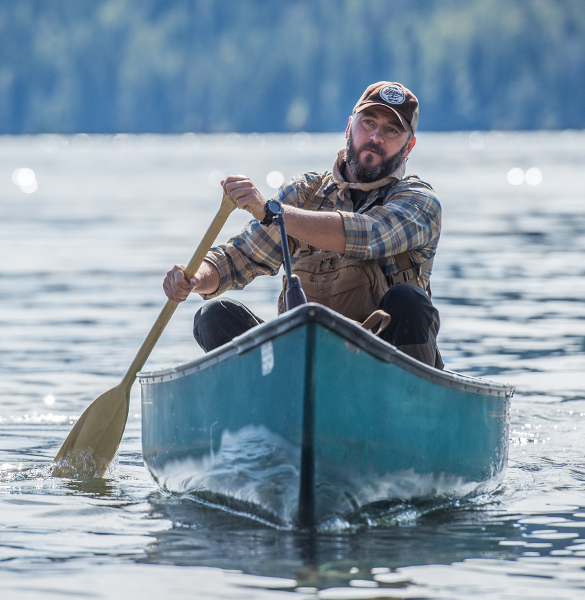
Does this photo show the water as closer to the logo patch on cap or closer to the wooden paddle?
the wooden paddle

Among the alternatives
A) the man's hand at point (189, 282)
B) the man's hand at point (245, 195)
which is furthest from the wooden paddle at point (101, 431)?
the man's hand at point (245, 195)

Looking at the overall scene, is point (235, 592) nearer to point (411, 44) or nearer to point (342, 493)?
point (342, 493)

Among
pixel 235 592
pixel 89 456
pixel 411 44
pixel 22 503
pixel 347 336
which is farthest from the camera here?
pixel 411 44

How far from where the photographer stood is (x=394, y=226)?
5195 mm

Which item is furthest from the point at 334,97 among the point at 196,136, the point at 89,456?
the point at 89,456

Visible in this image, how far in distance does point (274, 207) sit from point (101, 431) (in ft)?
6.40

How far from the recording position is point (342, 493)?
4.63 metres

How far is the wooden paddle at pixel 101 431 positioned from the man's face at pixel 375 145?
1.18m

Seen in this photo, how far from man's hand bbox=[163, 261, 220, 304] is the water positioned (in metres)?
0.91

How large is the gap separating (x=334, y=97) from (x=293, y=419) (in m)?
146

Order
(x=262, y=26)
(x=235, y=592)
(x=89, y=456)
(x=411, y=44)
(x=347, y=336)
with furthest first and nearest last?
(x=262, y=26), (x=411, y=44), (x=89, y=456), (x=347, y=336), (x=235, y=592)

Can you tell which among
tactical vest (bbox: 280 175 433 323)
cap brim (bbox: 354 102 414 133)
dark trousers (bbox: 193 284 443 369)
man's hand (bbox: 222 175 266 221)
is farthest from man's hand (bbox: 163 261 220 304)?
cap brim (bbox: 354 102 414 133)

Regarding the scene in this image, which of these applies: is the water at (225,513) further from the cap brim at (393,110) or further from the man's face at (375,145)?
the cap brim at (393,110)

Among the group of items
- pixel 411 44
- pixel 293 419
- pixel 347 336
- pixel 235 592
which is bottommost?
pixel 235 592
